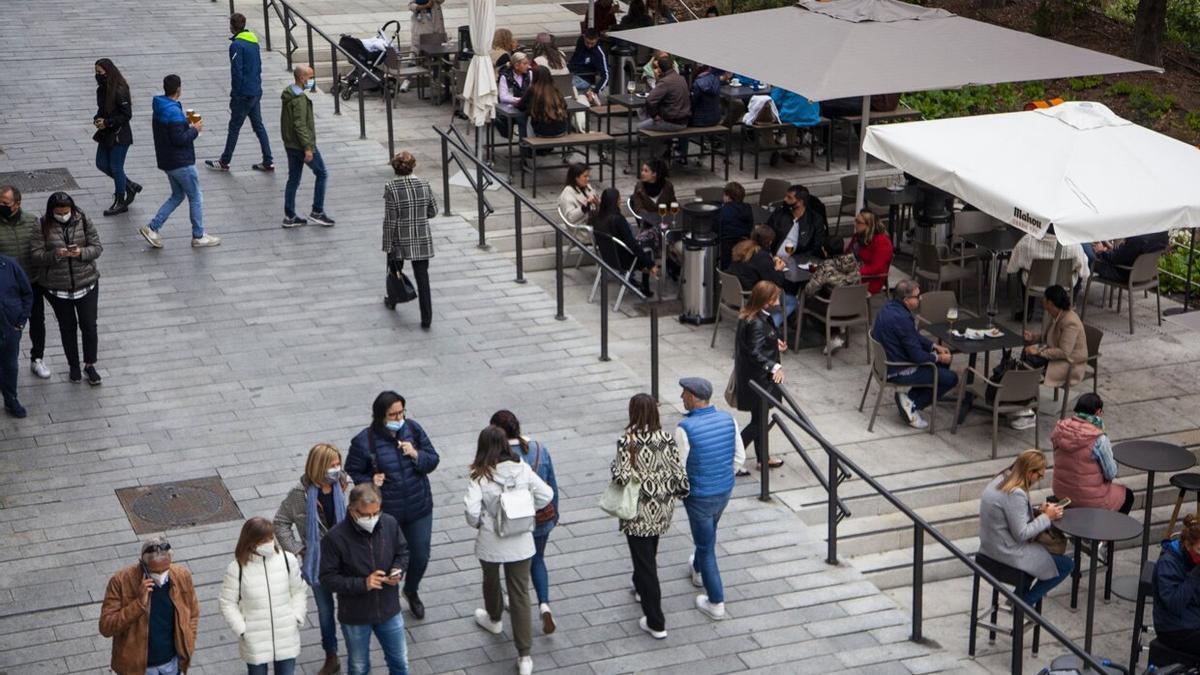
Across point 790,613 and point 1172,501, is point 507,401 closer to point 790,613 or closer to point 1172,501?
point 790,613

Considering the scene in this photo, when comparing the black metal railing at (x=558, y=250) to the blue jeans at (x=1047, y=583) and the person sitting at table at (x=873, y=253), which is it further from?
the blue jeans at (x=1047, y=583)

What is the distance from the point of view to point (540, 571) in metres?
10.1

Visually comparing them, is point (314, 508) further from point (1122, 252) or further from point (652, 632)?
point (1122, 252)

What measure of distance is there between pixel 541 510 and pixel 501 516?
42 centimetres

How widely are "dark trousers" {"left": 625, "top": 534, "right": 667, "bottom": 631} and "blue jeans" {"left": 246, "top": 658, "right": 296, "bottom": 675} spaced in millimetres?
2280

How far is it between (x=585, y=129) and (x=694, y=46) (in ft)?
11.2

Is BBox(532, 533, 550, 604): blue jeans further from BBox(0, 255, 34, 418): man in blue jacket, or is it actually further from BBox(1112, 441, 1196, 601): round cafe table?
BBox(0, 255, 34, 418): man in blue jacket

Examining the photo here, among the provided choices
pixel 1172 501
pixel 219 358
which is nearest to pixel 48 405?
pixel 219 358

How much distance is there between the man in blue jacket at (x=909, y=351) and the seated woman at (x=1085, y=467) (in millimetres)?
2205

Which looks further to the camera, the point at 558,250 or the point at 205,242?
the point at 205,242

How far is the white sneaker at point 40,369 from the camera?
44.9 ft

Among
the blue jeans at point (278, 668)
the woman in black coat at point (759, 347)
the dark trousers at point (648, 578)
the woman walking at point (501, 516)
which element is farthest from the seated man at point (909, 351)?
the blue jeans at point (278, 668)

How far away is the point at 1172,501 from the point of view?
14.1 m

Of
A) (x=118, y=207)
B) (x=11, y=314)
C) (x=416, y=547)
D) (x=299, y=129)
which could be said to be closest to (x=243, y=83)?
(x=118, y=207)
